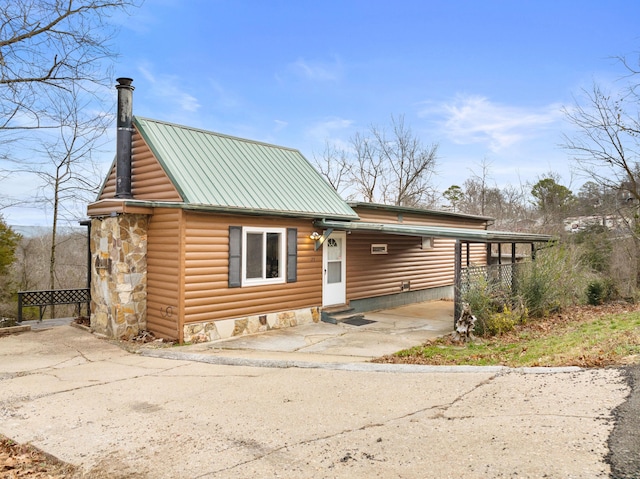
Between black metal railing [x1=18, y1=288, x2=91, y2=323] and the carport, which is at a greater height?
the carport

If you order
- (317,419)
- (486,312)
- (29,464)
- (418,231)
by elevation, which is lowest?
(29,464)

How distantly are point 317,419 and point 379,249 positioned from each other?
29.3ft

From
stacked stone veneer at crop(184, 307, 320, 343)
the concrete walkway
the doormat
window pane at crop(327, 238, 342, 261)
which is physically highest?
window pane at crop(327, 238, 342, 261)

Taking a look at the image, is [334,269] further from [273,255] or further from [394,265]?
[394,265]

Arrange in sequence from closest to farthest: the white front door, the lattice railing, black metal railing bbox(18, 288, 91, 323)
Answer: the lattice railing < the white front door < black metal railing bbox(18, 288, 91, 323)

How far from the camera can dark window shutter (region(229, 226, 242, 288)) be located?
29.7ft

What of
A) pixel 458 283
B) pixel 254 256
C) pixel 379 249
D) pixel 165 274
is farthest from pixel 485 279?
pixel 165 274

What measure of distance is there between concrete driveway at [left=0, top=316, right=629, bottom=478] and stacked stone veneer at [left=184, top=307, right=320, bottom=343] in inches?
63.0

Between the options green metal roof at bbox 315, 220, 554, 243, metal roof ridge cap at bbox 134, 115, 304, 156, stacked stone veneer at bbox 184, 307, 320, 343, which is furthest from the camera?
metal roof ridge cap at bbox 134, 115, 304, 156

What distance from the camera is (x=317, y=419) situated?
14.7ft

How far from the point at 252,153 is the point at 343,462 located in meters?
9.36

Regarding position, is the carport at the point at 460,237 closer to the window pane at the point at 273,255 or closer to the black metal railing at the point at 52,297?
the window pane at the point at 273,255

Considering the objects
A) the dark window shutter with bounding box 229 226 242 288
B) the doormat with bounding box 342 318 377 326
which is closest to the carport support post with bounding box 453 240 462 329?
the doormat with bounding box 342 318 377 326

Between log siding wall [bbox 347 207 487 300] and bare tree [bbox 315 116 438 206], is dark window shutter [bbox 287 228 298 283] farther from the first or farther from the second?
bare tree [bbox 315 116 438 206]
